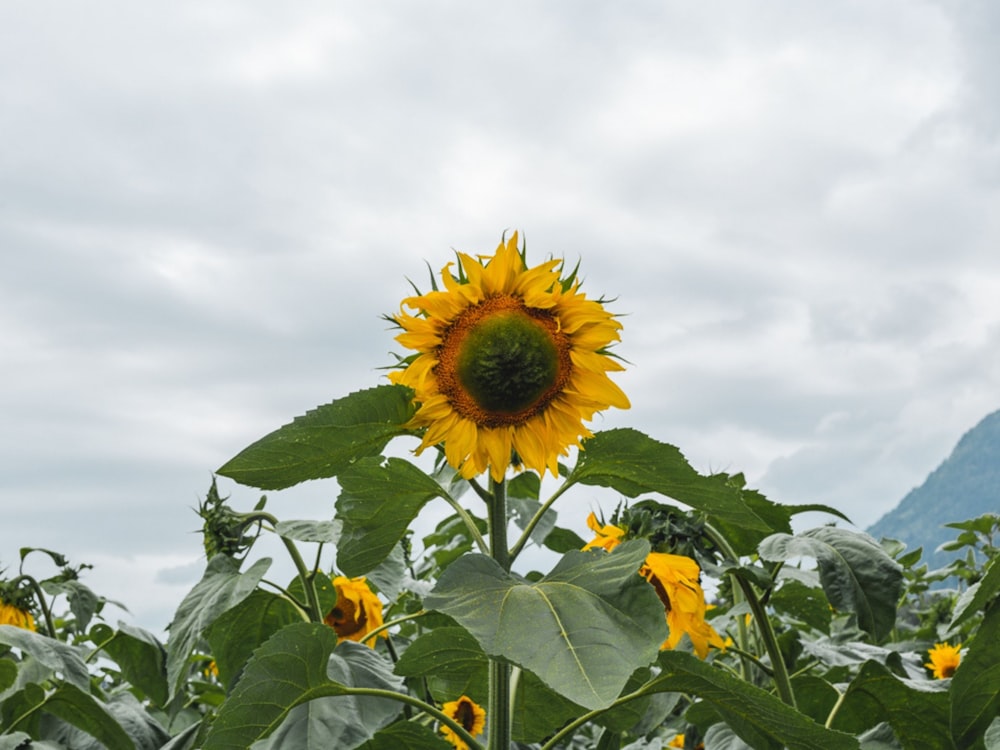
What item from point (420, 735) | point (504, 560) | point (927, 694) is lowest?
point (927, 694)

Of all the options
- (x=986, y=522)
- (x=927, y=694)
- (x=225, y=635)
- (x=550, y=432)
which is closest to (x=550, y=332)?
(x=550, y=432)

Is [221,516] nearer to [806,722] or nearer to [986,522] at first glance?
[806,722]

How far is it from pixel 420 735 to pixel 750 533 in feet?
2.70

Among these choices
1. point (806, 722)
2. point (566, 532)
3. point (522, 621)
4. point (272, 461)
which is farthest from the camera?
point (566, 532)

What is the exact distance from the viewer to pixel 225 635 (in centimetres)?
240

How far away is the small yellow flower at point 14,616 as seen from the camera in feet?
10.1

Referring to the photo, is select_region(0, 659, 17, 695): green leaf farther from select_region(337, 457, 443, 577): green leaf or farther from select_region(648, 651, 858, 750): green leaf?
select_region(648, 651, 858, 750): green leaf

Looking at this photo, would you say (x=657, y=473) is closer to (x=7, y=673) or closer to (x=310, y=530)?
(x=310, y=530)

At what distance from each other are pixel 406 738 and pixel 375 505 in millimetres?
457

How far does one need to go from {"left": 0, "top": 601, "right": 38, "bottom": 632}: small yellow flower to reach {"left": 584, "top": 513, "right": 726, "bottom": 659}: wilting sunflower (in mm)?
1928

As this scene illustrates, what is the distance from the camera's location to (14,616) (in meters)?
3.09

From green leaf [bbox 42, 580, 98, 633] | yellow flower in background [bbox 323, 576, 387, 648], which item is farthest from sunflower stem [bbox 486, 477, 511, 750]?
green leaf [bbox 42, 580, 98, 633]

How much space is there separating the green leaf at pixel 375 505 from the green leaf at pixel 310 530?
525 mm

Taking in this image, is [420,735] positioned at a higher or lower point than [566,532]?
lower
